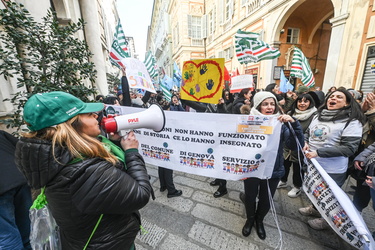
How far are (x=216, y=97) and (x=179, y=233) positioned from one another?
187 centimetres

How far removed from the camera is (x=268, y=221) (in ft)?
7.14

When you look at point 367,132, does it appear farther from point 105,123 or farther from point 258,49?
point 258,49

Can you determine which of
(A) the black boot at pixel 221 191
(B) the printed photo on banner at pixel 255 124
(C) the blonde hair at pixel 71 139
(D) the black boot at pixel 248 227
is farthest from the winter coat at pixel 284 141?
(C) the blonde hair at pixel 71 139

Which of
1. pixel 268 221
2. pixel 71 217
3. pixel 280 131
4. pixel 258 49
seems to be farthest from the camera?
pixel 258 49

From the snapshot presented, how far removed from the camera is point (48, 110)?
77 centimetres

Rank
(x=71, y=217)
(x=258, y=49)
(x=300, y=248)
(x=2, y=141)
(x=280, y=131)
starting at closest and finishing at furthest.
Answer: (x=71, y=217) → (x=2, y=141) → (x=280, y=131) → (x=300, y=248) → (x=258, y=49)

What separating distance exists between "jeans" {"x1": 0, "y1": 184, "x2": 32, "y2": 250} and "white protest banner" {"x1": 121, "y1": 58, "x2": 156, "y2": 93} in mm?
1848

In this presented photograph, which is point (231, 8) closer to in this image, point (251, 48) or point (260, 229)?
point (251, 48)

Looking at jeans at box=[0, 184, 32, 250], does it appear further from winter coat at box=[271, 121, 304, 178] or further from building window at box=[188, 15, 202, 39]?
building window at box=[188, 15, 202, 39]

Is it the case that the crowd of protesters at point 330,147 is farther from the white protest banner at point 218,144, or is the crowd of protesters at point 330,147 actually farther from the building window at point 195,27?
the building window at point 195,27

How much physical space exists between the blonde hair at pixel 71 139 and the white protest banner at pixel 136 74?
1.98 m

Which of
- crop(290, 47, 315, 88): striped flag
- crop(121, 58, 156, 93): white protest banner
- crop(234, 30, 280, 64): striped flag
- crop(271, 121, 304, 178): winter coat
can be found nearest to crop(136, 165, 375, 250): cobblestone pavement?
crop(271, 121, 304, 178): winter coat

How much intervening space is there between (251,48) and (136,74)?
4.29 m

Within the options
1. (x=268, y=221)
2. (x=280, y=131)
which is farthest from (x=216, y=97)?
(x=268, y=221)
